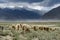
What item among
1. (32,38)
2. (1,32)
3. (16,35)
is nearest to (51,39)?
(32,38)

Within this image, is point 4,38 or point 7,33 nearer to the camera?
point 4,38

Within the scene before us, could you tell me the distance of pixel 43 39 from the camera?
96.8ft

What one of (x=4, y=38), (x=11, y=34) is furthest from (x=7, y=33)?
(x=4, y=38)

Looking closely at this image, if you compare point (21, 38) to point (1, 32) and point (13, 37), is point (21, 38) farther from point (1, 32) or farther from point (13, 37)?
point (1, 32)

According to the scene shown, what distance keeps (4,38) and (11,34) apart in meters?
2.36

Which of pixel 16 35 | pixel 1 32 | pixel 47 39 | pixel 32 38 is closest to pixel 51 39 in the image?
pixel 47 39

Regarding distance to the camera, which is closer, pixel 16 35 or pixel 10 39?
pixel 10 39

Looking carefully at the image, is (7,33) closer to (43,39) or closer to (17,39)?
(17,39)

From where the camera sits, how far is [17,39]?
2955cm

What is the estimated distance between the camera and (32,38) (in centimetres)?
3052

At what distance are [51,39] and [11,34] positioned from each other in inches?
215

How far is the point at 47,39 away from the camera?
2977 cm

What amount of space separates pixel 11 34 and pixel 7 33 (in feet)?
2.35

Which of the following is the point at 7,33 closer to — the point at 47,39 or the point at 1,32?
the point at 1,32
